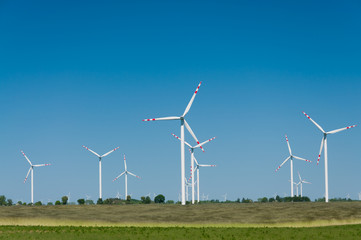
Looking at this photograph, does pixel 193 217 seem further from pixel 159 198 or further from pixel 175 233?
pixel 159 198

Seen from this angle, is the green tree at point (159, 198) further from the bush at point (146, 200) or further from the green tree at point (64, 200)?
the green tree at point (64, 200)

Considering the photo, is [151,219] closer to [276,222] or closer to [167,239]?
[276,222]

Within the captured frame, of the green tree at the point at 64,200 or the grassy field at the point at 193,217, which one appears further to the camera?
the green tree at the point at 64,200

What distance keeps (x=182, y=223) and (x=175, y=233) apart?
49.4 feet

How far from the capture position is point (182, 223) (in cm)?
7531

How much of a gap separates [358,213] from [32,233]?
155 feet

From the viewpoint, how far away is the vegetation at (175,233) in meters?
56.4

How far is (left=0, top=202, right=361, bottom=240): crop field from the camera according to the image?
58469 millimetres

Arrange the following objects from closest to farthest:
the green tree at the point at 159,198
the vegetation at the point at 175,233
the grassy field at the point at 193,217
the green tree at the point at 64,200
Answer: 1. the vegetation at the point at 175,233
2. the grassy field at the point at 193,217
3. the green tree at the point at 64,200
4. the green tree at the point at 159,198

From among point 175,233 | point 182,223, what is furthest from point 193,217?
point 175,233

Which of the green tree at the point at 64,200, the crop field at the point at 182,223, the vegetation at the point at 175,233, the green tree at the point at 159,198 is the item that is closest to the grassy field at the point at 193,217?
the crop field at the point at 182,223

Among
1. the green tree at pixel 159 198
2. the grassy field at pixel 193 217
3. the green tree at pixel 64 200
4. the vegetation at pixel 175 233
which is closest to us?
the vegetation at pixel 175 233

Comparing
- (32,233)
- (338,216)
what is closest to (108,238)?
(32,233)

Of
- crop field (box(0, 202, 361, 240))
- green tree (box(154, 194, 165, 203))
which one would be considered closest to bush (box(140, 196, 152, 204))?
green tree (box(154, 194, 165, 203))
